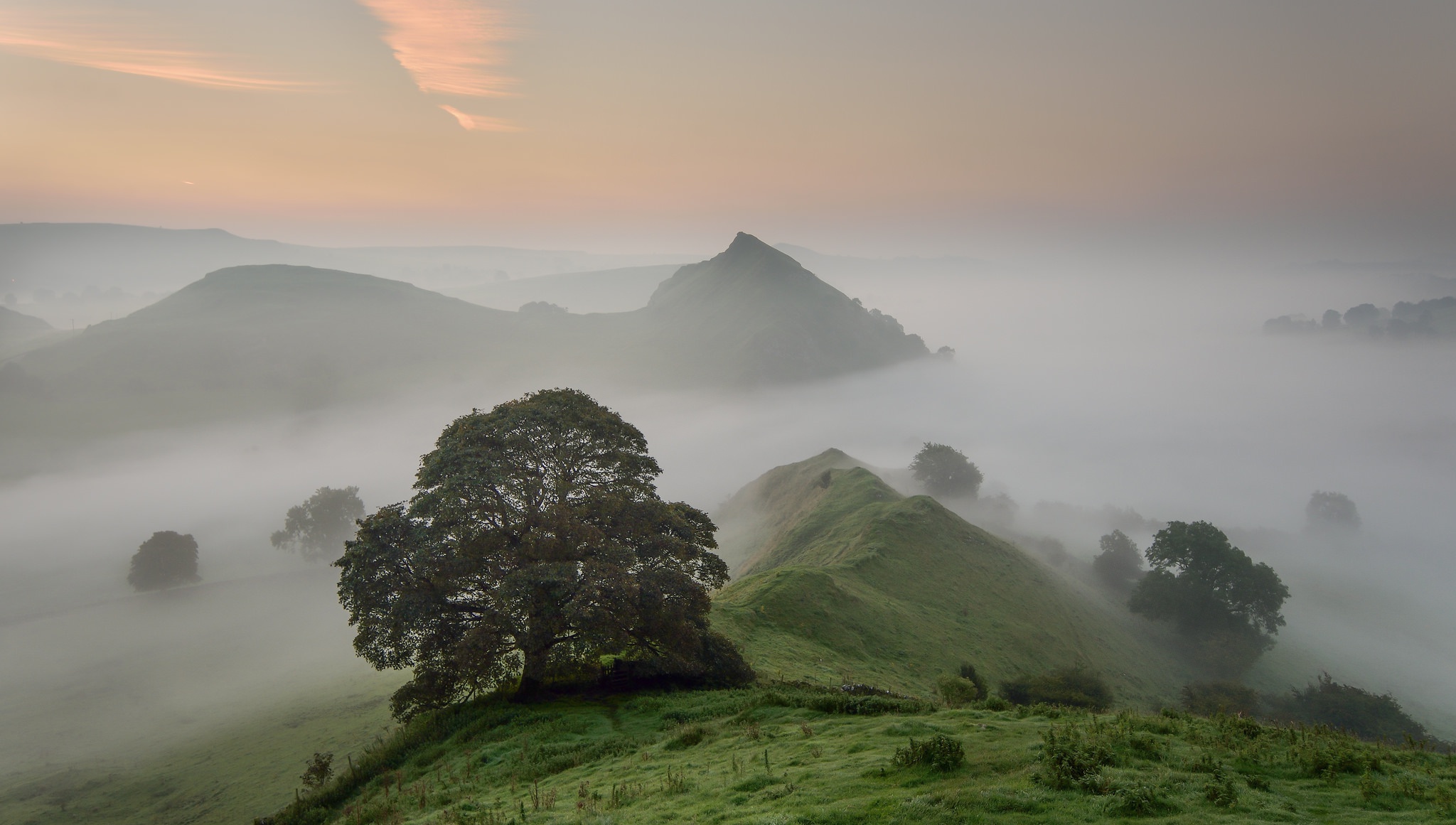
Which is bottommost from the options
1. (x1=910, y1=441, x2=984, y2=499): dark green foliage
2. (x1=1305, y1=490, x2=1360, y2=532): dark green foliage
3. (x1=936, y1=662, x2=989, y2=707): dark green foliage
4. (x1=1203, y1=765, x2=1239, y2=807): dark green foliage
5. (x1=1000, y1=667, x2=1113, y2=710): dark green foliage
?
(x1=1000, y1=667, x2=1113, y2=710): dark green foliage

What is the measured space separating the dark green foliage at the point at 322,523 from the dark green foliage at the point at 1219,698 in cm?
13119

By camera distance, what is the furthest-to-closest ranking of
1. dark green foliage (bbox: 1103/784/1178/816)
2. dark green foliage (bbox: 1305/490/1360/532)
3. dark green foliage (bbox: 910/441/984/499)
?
1. dark green foliage (bbox: 1305/490/1360/532)
2. dark green foliage (bbox: 910/441/984/499)
3. dark green foliage (bbox: 1103/784/1178/816)

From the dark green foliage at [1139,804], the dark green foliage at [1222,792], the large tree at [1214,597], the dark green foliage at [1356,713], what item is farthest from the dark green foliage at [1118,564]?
the dark green foliage at [1139,804]

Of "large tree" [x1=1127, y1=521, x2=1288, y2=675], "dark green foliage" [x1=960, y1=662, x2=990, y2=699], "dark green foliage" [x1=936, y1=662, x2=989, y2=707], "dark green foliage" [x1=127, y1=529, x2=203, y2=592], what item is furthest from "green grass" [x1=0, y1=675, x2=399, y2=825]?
"large tree" [x1=1127, y1=521, x2=1288, y2=675]

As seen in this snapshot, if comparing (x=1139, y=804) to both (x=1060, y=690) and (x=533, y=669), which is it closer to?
(x=533, y=669)

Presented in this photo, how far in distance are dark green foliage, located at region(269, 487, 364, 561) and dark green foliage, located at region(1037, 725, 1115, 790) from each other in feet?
422

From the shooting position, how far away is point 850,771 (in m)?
15.3

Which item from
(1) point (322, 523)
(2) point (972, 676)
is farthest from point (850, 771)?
(1) point (322, 523)

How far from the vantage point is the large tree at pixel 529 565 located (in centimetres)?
2639

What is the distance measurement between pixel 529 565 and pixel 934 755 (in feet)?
64.2

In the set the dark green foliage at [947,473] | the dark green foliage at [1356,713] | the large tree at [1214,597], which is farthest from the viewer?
the dark green foliage at [947,473]

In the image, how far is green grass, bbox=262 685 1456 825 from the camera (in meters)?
12.3

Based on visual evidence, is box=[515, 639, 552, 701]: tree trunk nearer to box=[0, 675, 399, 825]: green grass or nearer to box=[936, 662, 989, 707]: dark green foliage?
box=[0, 675, 399, 825]: green grass

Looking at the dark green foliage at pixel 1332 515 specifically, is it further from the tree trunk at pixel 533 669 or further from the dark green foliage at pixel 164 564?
the dark green foliage at pixel 164 564
